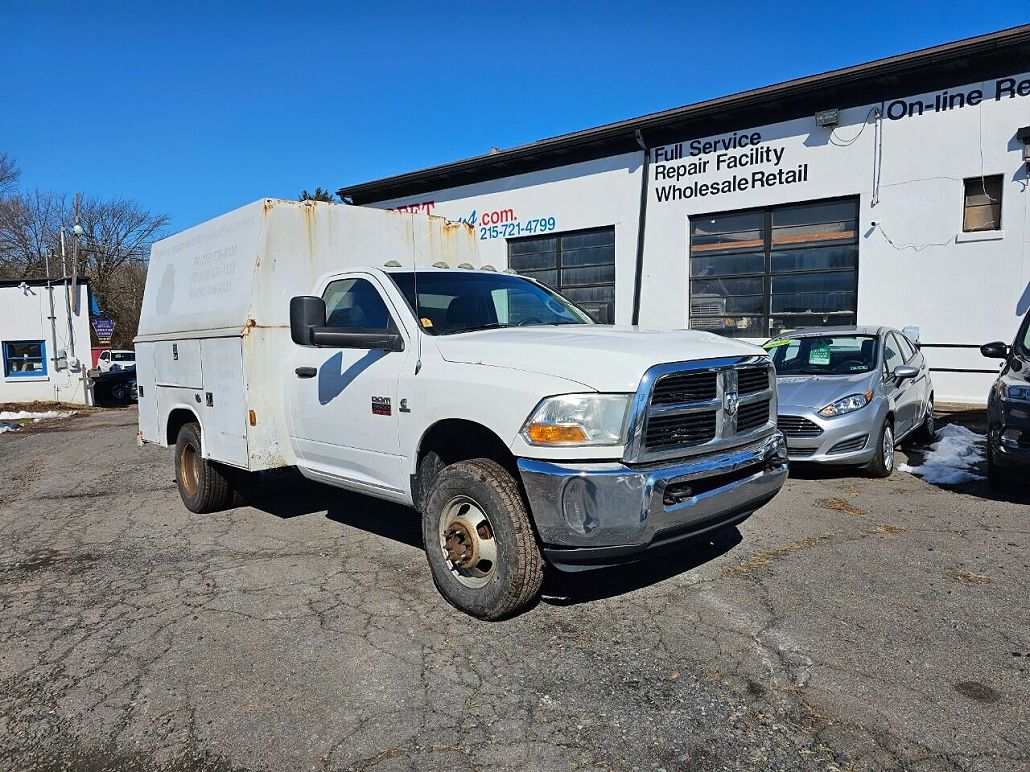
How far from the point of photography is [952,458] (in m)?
8.00

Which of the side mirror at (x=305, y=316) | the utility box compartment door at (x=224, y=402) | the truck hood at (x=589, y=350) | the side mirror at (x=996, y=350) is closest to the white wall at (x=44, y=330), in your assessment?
the utility box compartment door at (x=224, y=402)

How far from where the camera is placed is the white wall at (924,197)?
10938mm

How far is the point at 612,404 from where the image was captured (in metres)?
3.39

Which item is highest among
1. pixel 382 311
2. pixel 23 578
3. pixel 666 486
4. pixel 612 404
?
pixel 382 311

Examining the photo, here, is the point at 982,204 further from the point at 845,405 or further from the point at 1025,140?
the point at 845,405

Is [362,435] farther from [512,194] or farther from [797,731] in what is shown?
[512,194]

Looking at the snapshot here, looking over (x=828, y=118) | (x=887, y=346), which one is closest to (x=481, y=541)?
(x=887, y=346)

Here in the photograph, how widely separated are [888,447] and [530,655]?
5.38 m

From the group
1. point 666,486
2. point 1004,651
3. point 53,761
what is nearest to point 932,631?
point 1004,651

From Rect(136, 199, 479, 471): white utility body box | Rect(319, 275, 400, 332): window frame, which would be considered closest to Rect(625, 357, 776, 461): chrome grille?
Rect(319, 275, 400, 332): window frame

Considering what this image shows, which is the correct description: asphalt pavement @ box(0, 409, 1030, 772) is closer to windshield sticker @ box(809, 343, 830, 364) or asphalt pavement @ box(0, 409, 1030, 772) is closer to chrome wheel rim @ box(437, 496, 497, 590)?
chrome wheel rim @ box(437, 496, 497, 590)

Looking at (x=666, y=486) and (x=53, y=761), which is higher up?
(x=666, y=486)

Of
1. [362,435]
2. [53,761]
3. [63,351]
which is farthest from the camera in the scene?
[63,351]

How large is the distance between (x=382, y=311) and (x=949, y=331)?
10.5 m
